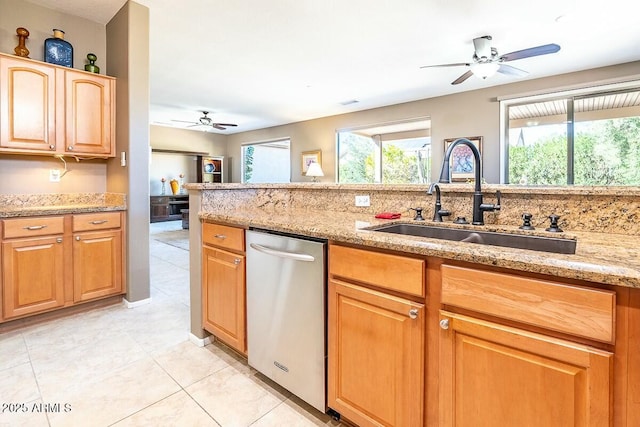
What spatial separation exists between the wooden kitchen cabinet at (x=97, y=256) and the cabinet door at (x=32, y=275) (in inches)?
4.5

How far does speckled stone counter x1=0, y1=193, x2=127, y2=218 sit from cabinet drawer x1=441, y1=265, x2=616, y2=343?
110 inches

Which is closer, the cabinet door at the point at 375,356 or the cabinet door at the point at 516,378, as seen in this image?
the cabinet door at the point at 516,378

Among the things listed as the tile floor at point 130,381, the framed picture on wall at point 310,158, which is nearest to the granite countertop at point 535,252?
the tile floor at point 130,381

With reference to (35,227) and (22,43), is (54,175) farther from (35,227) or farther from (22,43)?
(22,43)

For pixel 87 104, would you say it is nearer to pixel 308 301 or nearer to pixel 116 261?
pixel 116 261

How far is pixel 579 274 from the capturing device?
0.78 metres

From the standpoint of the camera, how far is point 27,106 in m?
2.53

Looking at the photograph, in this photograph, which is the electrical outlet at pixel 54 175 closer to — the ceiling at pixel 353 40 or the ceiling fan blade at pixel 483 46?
the ceiling at pixel 353 40

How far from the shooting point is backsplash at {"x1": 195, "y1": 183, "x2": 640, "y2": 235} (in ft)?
4.17

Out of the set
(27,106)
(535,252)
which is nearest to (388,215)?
(535,252)

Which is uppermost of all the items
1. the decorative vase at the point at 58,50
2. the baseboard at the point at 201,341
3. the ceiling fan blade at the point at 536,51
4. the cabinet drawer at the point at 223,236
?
the ceiling fan blade at the point at 536,51

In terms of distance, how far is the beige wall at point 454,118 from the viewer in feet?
14.0

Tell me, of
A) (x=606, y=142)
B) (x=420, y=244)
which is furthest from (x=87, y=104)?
(x=606, y=142)

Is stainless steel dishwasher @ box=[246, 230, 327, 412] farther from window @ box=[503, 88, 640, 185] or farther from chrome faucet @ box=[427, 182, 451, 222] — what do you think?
window @ box=[503, 88, 640, 185]
